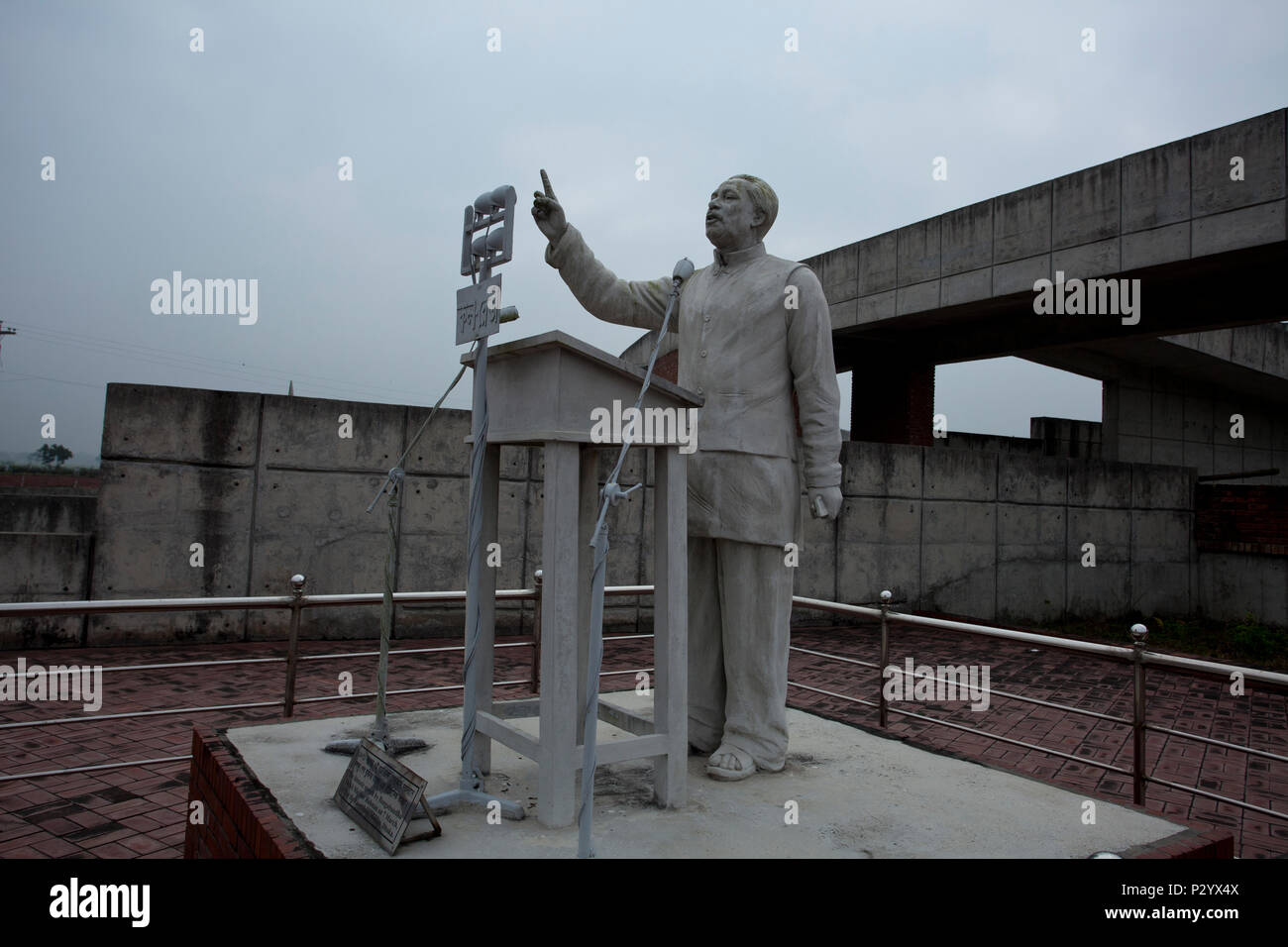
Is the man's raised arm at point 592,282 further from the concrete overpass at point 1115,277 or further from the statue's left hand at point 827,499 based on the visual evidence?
the concrete overpass at point 1115,277

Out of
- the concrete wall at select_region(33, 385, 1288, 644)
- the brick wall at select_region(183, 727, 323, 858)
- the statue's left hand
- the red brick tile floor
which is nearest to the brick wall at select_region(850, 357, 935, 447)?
the concrete wall at select_region(33, 385, 1288, 644)

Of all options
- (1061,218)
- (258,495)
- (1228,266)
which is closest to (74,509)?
(258,495)

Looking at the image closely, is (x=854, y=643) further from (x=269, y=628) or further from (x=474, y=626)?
(x=474, y=626)

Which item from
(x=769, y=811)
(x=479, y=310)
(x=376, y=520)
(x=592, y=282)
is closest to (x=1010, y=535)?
(x=376, y=520)

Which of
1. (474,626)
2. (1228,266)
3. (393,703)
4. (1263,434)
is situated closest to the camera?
(474,626)

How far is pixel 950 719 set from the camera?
22.0ft

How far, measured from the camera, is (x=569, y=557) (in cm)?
301

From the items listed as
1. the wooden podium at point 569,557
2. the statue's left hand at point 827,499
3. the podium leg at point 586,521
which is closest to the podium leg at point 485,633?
the wooden podium at point 569,557

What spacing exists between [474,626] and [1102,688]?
276 inches

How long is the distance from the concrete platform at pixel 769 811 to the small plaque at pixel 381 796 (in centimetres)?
4

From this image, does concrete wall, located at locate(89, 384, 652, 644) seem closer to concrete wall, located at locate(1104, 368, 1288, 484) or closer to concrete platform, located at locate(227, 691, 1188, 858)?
concrete platform, located at locate(227, 691, 1188, 858)

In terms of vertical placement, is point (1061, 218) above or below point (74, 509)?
above

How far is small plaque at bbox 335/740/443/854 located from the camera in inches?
108
